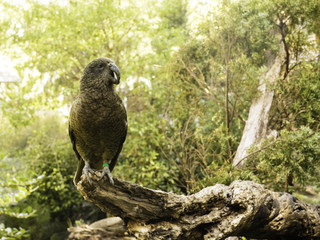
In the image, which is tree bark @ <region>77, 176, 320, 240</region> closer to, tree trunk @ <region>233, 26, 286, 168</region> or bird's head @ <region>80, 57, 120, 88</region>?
bird's head @ <region>80, 57, 120, 88</region>

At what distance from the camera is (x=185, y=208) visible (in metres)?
2.01

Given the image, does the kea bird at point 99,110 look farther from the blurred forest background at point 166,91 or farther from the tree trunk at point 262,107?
the tree trunk at point 262,107

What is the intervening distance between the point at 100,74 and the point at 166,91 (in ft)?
9.21

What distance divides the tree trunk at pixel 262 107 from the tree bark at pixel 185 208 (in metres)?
1.37

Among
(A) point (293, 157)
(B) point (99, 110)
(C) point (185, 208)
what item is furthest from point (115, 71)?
(A) point (293, 157)

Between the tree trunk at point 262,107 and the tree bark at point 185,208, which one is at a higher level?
the tree trunk at point 262,107

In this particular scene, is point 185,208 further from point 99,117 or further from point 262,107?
point 262,107

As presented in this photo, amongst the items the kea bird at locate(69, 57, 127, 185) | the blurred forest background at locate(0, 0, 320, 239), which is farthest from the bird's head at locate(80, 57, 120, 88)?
the blurred forest background at locate(0, 0, 320, 239)

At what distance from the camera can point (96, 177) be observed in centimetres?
201

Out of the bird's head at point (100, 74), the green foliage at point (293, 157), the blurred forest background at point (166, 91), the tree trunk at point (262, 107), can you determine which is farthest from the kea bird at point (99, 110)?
the tree trunk at point (262, 107)

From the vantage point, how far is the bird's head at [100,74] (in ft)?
6.88

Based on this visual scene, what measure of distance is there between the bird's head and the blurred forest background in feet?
4.16

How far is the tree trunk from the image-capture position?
3.42 m

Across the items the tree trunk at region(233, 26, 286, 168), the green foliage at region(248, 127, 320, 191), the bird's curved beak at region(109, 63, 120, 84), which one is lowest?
the green foliage at region(248, 127, 320, 191)
